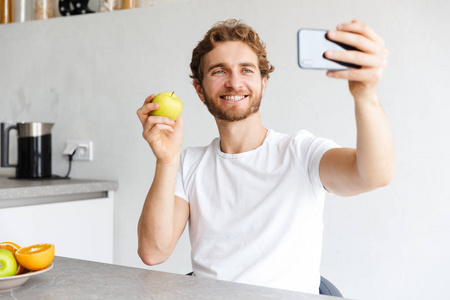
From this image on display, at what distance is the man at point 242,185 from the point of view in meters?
1.25

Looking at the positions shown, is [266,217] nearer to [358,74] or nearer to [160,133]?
[160,133]

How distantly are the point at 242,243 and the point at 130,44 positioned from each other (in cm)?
134

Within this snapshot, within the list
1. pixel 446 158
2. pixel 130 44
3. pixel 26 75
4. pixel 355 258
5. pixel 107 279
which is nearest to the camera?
pixel 107 279

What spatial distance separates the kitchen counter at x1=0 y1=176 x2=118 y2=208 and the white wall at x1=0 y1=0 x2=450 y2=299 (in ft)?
0.36

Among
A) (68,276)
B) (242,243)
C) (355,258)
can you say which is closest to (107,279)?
(68,276)

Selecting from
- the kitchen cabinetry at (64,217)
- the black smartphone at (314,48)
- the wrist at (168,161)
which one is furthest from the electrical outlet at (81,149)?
the black smartphone at (314,48)

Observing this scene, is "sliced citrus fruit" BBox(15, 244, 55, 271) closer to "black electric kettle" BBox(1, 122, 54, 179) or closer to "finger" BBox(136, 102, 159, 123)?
"finger" BBox(136, 102, 159, 123)

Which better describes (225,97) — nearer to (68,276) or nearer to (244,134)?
(244,134)

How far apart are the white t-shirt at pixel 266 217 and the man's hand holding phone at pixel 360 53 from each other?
0.43m

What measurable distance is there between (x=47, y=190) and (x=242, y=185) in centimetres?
102

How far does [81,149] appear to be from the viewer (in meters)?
2.42

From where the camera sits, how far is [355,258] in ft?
5.99

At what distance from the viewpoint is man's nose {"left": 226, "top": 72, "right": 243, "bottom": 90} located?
1389 millimetres

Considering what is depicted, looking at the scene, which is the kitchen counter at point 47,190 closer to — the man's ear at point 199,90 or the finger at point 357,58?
the man's ear at point 199,90
